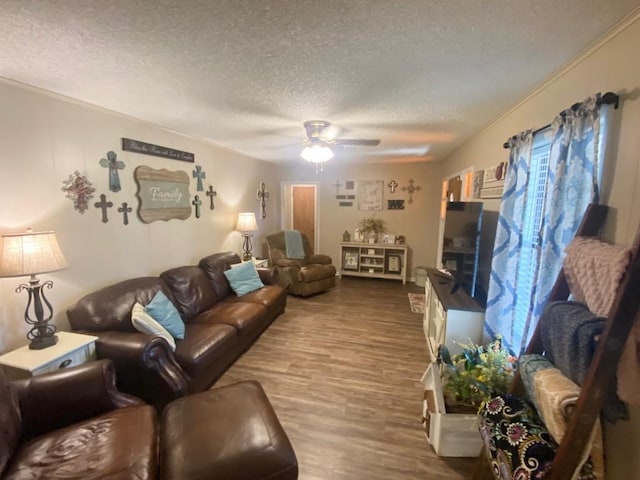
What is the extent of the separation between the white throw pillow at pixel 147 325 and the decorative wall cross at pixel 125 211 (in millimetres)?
927

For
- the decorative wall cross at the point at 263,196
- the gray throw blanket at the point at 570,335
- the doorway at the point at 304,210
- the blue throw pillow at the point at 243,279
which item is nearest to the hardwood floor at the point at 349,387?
the blue throw pillow at the point at 243,279

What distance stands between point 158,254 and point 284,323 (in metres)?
1.73

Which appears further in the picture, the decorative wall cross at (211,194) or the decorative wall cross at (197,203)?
the decorative wall cross at (211,194)

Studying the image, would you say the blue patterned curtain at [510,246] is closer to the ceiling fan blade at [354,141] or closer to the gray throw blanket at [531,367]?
the gray throw blanket at [531,367]

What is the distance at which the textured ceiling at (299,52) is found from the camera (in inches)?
43.9

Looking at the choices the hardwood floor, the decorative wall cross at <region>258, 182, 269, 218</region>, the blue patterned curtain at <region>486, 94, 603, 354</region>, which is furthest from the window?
the decorative wall cross at <region>258, 182, 269, 218</region>

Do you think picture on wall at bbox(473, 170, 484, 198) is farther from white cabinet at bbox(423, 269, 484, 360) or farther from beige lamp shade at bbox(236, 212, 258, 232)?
beige lamp shade at bbox(236, 212, 258, 232)

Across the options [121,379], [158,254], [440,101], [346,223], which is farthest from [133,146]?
[346,223]

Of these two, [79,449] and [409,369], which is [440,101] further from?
[79,449]

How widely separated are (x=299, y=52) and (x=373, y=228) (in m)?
4.59

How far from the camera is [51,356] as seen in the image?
68.1 inches

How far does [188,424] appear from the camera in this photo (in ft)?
4.77

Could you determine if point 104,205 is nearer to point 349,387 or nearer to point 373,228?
point 349,387

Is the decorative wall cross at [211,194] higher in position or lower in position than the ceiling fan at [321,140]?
lower
